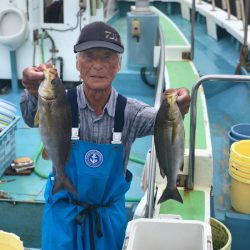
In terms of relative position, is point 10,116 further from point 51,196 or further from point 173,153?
point 173,153

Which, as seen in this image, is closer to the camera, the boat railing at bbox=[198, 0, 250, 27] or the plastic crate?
the plastic crate

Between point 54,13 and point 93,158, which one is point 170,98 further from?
point 54,13

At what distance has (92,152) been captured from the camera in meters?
2.51

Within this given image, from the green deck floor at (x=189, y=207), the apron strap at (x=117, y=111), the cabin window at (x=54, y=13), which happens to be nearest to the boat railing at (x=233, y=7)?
the cabin window at (x=54, y=13)

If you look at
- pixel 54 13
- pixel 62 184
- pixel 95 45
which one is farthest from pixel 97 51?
pixel 54 13

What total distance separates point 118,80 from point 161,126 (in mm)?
5552

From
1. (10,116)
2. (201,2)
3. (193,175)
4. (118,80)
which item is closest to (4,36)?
(118,80)

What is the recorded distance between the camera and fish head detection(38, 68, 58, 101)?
2.14 meters

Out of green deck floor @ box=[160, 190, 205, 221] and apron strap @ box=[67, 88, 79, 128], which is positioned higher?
apron strap @ box=[67, 88, 79, 128]

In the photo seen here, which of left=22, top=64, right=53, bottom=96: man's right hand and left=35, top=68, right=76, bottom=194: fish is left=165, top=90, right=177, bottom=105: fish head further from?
left=22, top=64, right=53, bottom=96: man's right hand

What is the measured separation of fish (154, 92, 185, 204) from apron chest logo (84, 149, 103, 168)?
13.4 inches

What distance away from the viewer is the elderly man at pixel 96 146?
2.44m

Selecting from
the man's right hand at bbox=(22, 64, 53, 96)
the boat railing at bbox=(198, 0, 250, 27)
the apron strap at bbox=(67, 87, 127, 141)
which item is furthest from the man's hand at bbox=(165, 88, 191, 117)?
the boat railing at bbox=(198, 0, 250, 27)

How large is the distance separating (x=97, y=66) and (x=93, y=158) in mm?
514
